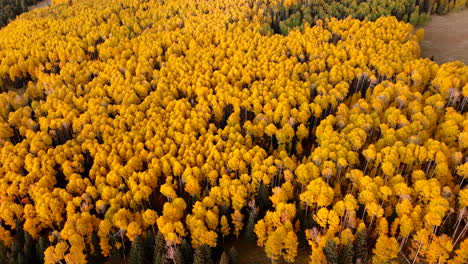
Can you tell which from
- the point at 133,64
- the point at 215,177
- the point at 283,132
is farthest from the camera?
the point at 133,64

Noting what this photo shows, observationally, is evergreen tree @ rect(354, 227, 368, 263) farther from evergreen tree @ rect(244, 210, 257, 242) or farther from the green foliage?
the green foliage

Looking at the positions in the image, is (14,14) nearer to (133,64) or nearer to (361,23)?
(133,64)

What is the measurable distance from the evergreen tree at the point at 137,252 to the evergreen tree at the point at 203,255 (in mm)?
9354

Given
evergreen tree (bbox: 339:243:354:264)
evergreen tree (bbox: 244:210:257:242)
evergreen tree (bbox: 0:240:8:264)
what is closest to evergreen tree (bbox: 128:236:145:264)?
evergreen tree (bbox: 244:210:257:242)

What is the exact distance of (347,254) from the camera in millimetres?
56969

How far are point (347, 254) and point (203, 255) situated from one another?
74.4 feet

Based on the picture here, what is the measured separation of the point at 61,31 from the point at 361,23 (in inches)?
4638

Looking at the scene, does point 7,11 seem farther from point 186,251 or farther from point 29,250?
point 186,251

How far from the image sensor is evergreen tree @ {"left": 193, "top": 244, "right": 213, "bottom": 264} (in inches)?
2251

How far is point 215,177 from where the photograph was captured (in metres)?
70.8

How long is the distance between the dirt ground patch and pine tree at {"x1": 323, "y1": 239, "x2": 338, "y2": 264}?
94.0 meters

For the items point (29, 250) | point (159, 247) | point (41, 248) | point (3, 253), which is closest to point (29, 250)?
point (29, 250)

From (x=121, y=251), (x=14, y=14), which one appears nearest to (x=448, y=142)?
(x=121, y=251)

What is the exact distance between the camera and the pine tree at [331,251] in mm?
55744
